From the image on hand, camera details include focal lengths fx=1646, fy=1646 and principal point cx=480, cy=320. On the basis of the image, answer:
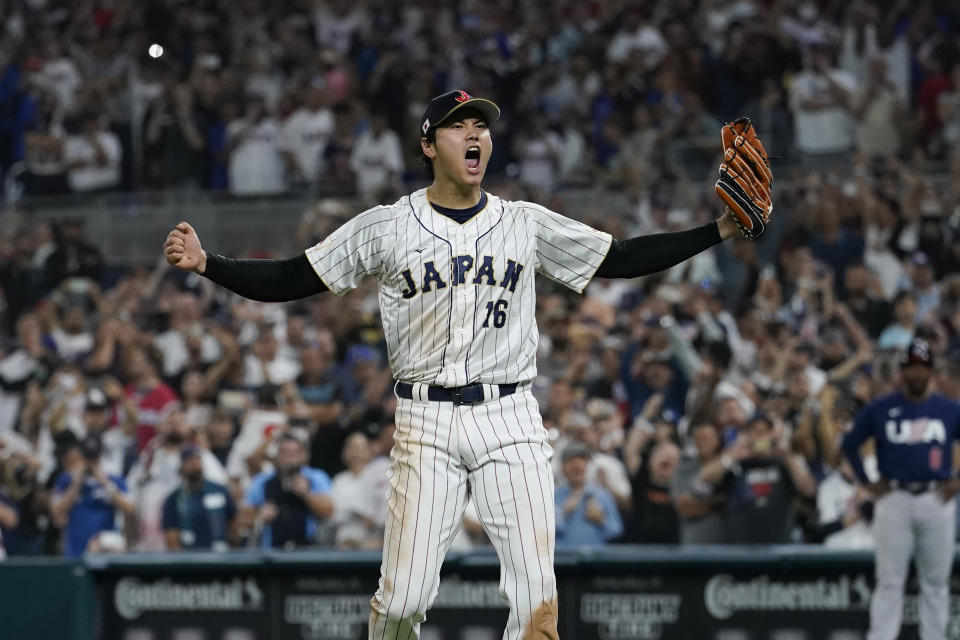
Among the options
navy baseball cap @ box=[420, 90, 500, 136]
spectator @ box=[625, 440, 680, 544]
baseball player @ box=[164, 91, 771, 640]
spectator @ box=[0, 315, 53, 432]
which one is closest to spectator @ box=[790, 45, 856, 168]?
spectator @ box=[625, 440, 680, 544]

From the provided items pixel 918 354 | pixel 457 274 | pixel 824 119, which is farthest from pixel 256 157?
pixel 457 274

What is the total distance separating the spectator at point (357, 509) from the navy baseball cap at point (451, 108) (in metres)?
5.05

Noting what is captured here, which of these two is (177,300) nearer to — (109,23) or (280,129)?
(280,129)

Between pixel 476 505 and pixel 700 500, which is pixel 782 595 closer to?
pixel 700 500

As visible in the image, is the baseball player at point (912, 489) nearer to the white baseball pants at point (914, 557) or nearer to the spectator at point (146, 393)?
the white baseball pants at point (914, 557)

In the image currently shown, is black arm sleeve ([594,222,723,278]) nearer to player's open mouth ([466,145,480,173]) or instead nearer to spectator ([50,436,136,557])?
player's open mouth ([466,145,480,173])

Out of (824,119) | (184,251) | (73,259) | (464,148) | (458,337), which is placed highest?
(824,119)

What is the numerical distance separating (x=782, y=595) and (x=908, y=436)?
1.14m

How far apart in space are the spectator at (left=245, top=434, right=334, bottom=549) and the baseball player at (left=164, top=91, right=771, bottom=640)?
4867 mm

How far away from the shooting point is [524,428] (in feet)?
17.7

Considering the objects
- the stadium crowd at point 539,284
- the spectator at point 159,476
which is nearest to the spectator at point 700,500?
the stadium crowd at point 539,284

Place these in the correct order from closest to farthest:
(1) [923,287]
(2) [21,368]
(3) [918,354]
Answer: (3) [918,354] < (1) [923,287] < (2) [21,368]

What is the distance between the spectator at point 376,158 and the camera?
14969mm

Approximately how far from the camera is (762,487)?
984 cm
